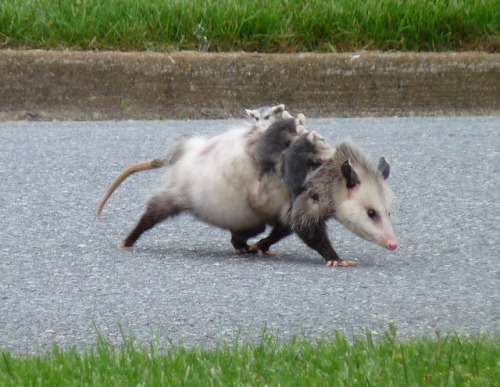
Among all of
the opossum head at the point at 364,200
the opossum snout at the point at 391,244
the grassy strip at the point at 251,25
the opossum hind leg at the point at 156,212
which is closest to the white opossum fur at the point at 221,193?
the opossum hind leg at the point at 156,212

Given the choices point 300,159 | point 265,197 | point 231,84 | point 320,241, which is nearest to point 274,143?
point 300,159

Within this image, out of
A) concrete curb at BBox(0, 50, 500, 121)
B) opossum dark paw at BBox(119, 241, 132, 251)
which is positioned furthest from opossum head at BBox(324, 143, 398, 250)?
concrete curb at BBox(0, 50, 500, 121)

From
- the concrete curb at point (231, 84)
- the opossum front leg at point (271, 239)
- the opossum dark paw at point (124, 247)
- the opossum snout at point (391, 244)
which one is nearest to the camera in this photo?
the opossum snout at point (391, 244)

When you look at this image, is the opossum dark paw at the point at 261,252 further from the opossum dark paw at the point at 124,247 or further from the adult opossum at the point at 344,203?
the opossum dark paw at the point at 124,247

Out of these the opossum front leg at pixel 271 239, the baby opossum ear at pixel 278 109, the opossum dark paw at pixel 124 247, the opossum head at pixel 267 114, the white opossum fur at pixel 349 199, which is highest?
the baby opossum ear at pixel 278 109

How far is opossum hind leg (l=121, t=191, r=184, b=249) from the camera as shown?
4.03m

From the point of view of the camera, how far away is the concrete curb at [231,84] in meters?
6.98

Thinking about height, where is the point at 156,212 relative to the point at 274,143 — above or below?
below

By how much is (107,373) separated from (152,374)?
4.9 inches

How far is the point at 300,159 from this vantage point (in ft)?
12.3

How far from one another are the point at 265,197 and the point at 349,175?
388mm

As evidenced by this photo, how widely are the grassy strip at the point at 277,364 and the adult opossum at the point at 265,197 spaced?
115cm

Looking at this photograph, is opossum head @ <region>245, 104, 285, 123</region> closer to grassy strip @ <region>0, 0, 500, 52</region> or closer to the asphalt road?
the asphalt road

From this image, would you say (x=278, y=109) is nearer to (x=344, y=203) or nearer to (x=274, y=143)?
(x=274, y=143)
